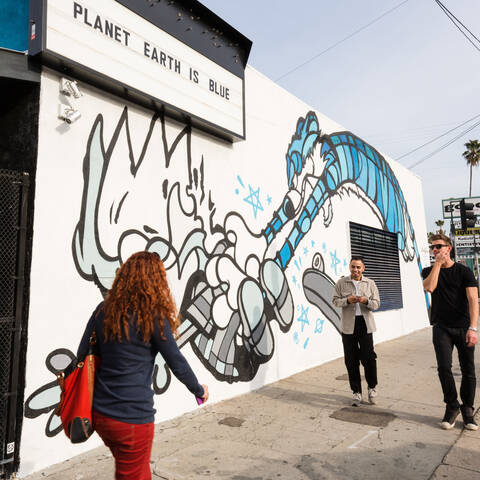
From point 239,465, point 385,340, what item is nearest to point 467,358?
point 239,465

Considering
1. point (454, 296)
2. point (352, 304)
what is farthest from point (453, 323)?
point (352, 304)

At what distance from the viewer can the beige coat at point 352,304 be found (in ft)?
16.6

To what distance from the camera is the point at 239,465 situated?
330cm

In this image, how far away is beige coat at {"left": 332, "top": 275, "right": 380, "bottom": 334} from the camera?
5055 mm

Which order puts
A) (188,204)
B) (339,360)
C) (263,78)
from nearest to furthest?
(188,204) → (263,78) → (339,360)

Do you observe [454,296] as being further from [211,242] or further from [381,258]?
[381,258]

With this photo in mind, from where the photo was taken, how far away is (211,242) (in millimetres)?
5438

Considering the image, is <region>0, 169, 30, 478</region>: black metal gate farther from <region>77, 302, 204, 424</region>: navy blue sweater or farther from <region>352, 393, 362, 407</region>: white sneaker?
<region>352, 393, 362, 407</region>: white sneaker

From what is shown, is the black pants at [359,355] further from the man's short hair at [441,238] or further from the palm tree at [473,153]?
the palm tree at [473,153]

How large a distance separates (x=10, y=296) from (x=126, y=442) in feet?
6.29

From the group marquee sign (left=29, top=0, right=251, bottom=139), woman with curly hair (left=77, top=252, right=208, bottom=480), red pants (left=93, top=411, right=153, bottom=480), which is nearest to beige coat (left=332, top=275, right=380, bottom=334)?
marquee sign (left=29, top=0, right=251, bottom=139)

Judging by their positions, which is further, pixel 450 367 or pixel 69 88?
pixel 450 367

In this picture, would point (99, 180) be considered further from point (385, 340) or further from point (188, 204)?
point (385, 340)

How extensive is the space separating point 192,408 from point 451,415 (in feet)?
9.19
